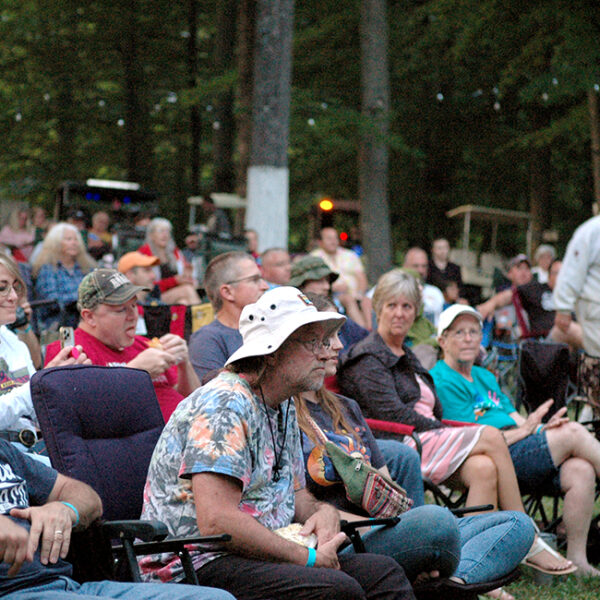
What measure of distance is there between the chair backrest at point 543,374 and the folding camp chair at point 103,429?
368 cm

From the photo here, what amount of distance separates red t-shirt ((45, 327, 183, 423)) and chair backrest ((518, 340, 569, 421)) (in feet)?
8.92

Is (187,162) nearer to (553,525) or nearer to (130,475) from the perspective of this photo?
(553,525)

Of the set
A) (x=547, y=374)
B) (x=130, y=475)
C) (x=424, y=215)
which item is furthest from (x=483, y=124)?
(x=130, y=475)

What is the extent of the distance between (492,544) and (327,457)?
74 cm

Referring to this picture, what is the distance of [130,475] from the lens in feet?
12.0

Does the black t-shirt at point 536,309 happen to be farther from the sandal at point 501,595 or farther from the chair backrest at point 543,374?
the sandal at point 501,595

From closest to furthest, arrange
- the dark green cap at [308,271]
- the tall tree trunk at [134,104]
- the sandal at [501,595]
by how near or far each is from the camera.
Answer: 1. the sandal at [501,595]
2. the dark green cap at [308,271]
3. the tall tree trunk at [134,104]

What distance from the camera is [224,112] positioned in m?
21.3

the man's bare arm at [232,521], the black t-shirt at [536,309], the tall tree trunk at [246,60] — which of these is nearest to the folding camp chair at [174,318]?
the man's bare arm at [232,521]

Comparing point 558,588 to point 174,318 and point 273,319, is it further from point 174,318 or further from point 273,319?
point 174,318

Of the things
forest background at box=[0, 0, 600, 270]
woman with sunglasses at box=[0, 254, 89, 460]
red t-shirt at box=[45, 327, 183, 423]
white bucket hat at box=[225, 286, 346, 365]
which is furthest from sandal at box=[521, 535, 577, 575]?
forest background at box=[0, 0, 600, 270]

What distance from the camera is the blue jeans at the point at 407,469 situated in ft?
16.2

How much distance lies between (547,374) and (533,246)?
14901 mm

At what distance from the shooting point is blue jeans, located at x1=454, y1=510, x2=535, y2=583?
13.1 ft
